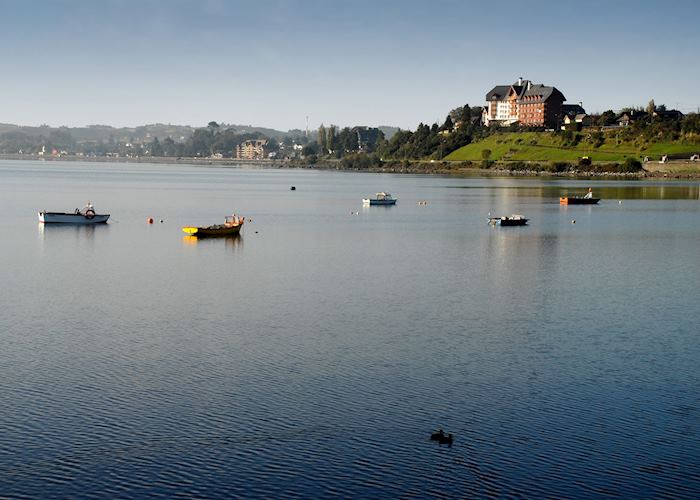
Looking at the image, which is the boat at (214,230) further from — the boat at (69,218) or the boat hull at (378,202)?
the boat hull at (378,202)

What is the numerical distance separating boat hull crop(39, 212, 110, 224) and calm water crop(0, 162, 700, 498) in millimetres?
17875

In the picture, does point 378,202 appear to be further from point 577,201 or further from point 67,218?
point 67,218

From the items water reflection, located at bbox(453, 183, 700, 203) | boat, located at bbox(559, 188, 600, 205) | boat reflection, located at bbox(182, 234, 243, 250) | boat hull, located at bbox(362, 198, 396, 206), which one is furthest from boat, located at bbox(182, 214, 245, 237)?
water reflection, located at bbox(453, 183, 700, 203)

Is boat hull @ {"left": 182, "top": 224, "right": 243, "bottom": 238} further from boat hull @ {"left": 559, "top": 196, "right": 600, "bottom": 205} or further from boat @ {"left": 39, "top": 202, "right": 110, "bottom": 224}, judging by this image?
boat hull @ {"left": 559, "top": 196, "right": 600, "bottom": 205}

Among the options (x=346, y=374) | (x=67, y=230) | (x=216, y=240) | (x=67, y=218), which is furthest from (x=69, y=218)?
(x=346, y=374)

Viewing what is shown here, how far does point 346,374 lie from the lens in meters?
27.1

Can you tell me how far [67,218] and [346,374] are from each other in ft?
185

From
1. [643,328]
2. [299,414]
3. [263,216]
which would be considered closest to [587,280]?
[643,328]

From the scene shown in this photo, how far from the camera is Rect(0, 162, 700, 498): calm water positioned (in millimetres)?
19859

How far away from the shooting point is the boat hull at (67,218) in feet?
250

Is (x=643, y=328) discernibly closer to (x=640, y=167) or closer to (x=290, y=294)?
(x=290, y=294)

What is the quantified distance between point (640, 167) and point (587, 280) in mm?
161611

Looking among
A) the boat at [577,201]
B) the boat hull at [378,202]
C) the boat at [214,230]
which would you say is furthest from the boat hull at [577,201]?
the boat at [214,230]

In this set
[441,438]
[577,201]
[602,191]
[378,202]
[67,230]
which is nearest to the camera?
[441,438]
